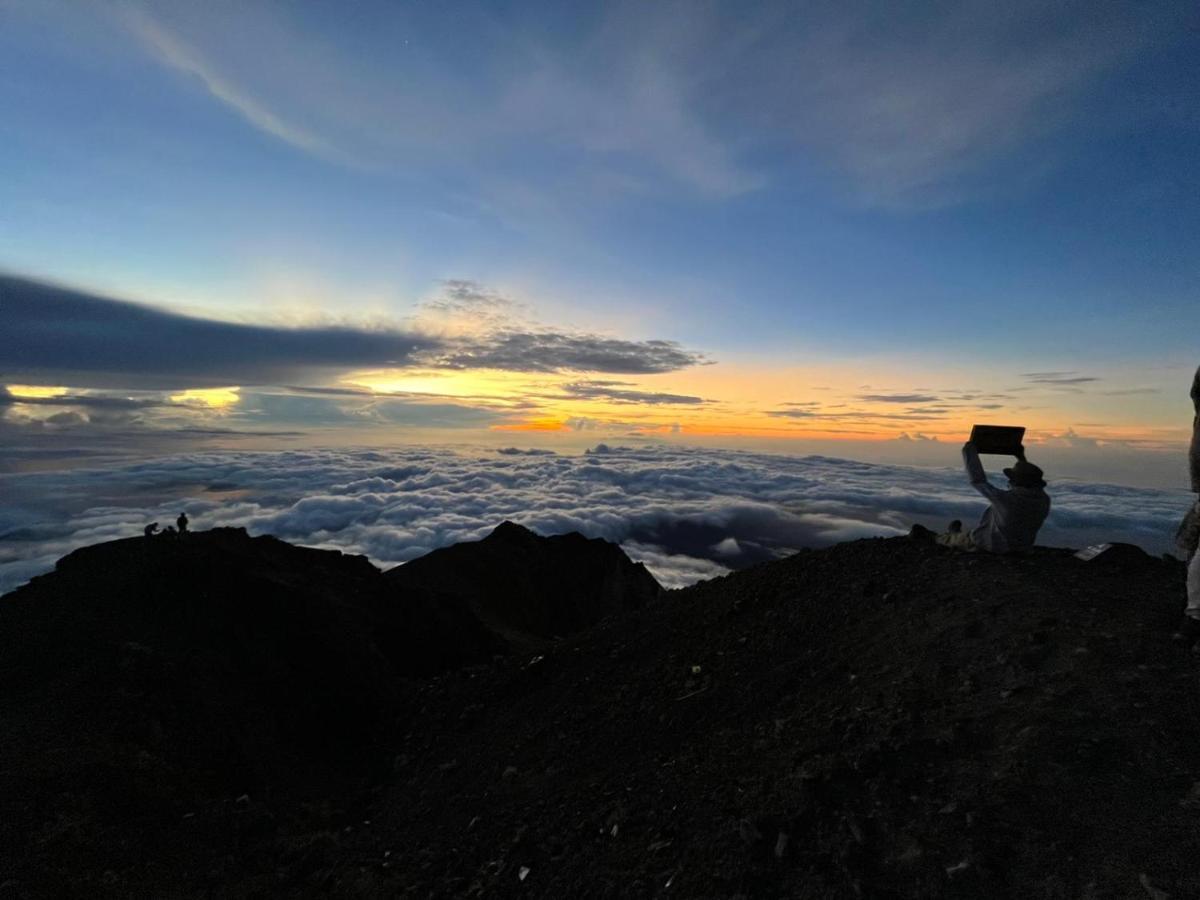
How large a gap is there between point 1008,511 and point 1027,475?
0.56m

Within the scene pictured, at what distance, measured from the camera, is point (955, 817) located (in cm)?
472

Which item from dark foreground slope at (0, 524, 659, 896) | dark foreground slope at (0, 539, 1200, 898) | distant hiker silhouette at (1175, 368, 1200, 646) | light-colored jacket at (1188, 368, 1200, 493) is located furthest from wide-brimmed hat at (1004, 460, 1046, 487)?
dark foreground slope at (0, 524, 659, 896)

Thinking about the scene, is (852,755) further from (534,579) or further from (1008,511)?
(534,579)

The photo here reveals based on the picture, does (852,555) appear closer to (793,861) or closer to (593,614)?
(793,861)

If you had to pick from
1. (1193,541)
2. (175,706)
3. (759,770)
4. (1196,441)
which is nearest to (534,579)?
(175,706)

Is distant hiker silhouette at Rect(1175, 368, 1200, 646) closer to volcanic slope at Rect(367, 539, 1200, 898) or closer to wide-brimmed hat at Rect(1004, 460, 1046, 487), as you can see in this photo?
volcanic slope at Rect(367, 539, 1200, 898)

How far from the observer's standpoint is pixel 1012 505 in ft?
29.1

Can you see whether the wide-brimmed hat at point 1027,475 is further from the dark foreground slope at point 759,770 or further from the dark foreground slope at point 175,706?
the dark foreground slope at point 175,706

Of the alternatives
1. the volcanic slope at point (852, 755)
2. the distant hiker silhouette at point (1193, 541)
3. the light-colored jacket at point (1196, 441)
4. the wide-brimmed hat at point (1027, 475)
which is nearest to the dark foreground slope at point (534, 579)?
the volcanic slope at point (852, 755)

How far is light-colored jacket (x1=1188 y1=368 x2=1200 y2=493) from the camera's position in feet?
21.5

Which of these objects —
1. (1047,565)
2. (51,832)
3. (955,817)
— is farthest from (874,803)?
(51,832)

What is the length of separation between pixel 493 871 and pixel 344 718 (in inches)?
250

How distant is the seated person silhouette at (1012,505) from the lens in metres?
8.84

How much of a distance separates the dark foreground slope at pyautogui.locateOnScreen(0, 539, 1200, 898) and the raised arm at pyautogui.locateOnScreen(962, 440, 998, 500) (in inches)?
39.8
